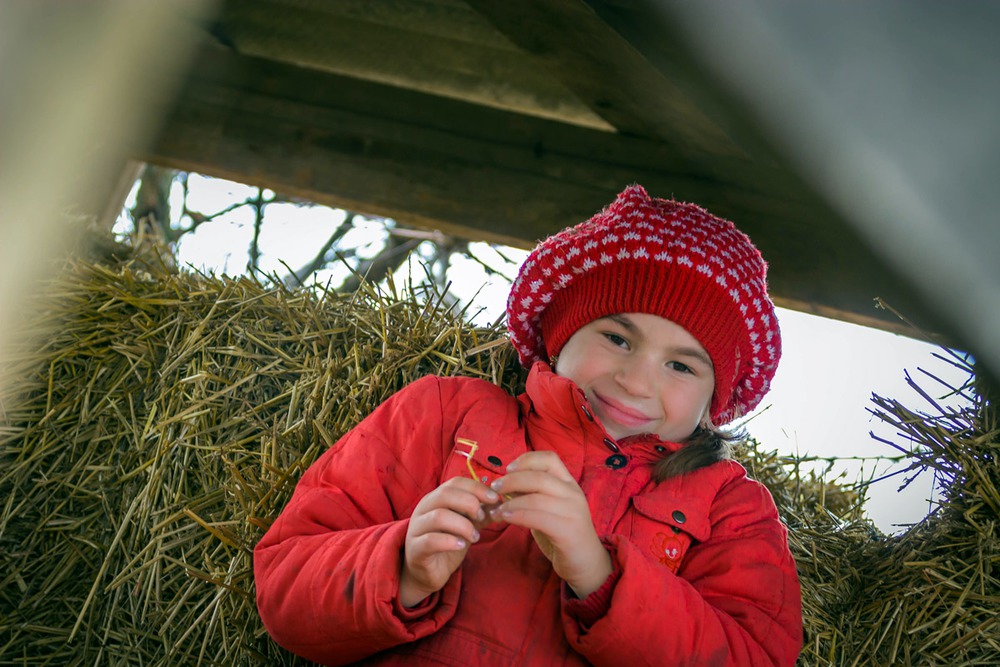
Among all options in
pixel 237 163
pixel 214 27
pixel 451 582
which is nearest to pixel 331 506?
pixel 451 582

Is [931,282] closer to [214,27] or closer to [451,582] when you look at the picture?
[451,582]

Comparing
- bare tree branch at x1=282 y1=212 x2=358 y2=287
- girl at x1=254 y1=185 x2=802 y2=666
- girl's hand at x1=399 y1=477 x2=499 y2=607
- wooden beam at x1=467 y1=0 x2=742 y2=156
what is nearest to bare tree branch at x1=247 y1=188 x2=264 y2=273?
bare tree branch at x1=282 y1=212 x2=358 y2=287

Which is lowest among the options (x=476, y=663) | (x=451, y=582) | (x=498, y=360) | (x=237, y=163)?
(x=476, y=663)

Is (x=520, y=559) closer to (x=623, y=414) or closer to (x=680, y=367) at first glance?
(x=623, y=414)

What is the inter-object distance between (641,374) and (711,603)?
47 centimetres

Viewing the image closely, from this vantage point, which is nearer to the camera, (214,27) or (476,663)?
(476,663)

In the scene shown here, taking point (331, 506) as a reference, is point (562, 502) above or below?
above

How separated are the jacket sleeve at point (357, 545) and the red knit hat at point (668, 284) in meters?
0.37

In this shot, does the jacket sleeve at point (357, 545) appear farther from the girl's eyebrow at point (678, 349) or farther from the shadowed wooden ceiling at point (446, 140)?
the shadowed wooden ceiling at point (446, 140)

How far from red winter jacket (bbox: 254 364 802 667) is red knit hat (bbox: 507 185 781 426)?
0.23 meters

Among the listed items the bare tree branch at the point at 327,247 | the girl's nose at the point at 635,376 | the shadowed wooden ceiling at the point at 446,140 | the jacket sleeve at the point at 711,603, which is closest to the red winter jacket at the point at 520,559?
the jacket sleeve at the point at 711,603

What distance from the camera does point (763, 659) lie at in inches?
68.2

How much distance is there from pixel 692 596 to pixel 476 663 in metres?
0.40

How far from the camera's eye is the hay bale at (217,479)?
6.94 ft
